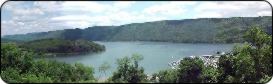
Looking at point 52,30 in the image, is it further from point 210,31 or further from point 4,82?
point 210,31

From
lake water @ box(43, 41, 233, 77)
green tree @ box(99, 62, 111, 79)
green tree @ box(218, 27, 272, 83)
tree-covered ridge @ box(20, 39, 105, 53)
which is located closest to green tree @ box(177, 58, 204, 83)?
lake water @ box(43, 41, 233, 77)

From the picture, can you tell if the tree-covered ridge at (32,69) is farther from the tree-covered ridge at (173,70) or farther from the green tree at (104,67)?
the green tree at (104,67)

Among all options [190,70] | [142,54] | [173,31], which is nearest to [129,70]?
[142,54]

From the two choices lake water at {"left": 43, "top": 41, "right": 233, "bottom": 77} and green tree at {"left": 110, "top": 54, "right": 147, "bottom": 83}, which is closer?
green tree at {"left": 110, "top": 54, "right": 147, "bottom": 83}

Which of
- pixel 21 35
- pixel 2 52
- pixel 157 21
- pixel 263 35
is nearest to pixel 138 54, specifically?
pixel 157 21

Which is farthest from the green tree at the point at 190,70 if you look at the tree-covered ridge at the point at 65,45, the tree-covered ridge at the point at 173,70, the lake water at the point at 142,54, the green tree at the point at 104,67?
the tree-covered ridge at the point at 65,45

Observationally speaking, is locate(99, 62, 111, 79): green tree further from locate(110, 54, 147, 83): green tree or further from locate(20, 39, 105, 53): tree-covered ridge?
locate(20, 39, 105, 53): tree-covered ridge
